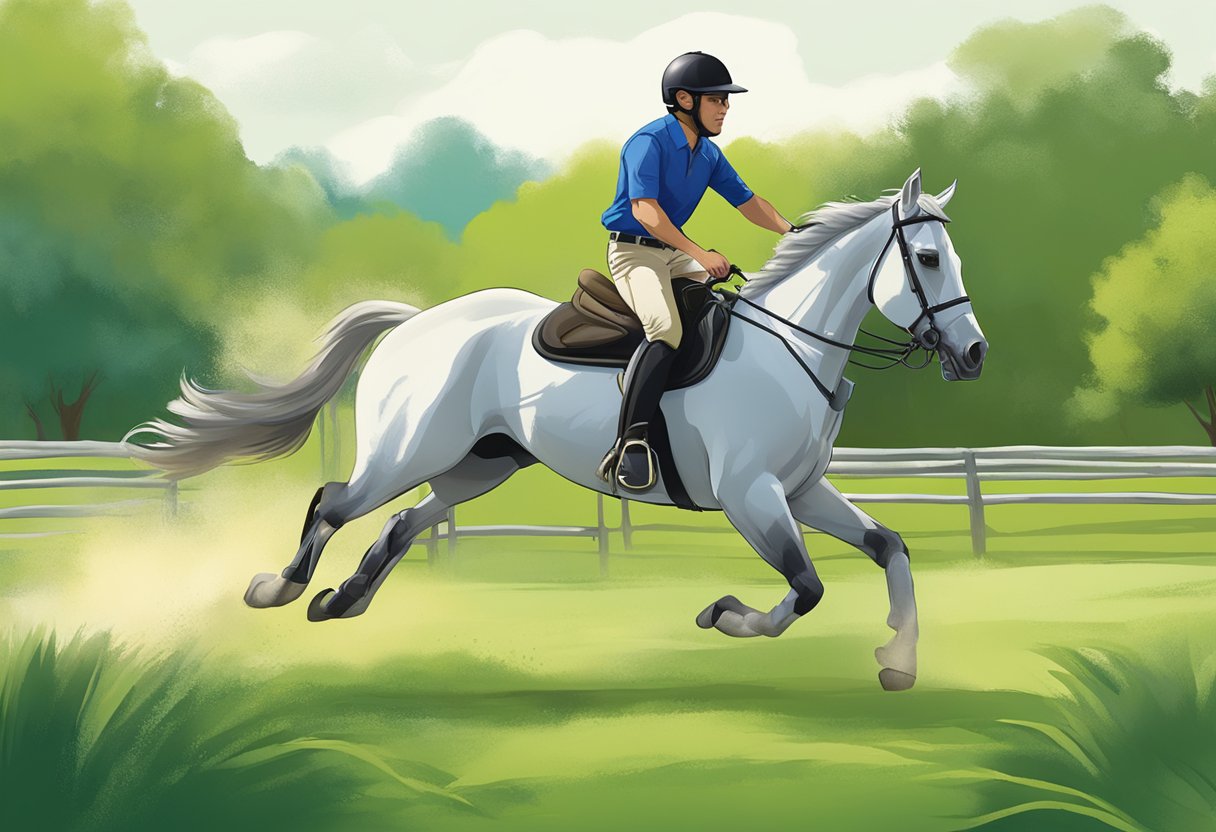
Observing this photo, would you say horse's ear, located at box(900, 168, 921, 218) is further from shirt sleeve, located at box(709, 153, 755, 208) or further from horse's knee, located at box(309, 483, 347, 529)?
horse's knee, located at box(309, 483, 347, 529)

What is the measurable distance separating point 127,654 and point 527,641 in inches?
91.0

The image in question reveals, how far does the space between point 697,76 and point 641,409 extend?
157 centimetres

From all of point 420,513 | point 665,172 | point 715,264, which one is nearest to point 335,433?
point 420,513

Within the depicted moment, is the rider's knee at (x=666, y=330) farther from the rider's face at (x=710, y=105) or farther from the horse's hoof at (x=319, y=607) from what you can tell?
the horse's hoof at (x=319, y=607)

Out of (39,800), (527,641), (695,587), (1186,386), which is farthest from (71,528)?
(1186,386)

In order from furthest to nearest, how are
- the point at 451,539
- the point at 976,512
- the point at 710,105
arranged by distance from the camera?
1. the point at 976,512
2. the point at 451,539
3. the point at 710,105

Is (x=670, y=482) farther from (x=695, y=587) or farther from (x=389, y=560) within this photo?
(x=695, y=587)

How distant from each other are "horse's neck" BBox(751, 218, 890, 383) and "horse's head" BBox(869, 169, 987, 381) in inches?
4.9

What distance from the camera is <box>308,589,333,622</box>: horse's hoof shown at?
6629 millimetres

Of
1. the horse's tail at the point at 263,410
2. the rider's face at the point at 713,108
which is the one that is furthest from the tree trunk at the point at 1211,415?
the horse's tail at the point at 263,410

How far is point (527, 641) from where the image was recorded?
23.2 feet

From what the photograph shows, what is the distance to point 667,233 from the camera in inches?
224

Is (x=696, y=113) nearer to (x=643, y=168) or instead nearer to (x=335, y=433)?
(x=643, y=168)

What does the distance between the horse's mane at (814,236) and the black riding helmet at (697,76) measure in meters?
0.72
